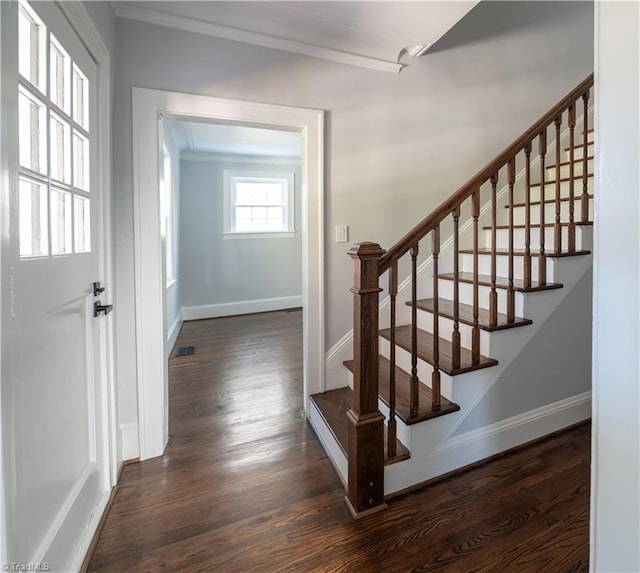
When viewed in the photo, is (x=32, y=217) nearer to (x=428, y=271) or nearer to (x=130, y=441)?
(x=130, y=441)

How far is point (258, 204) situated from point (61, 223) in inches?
170

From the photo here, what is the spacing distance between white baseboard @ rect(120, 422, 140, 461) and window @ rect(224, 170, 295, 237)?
3.64m

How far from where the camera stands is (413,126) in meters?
2.41

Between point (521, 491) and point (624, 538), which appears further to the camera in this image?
point (521, 491)

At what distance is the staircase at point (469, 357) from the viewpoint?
1.48m

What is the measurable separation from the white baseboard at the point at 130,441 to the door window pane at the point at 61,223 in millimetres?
1108

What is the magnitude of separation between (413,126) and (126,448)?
276 cm

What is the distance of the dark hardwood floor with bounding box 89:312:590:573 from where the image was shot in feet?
4.14

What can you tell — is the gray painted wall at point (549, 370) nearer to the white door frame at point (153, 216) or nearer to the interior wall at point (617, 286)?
the interior wall at point (617, 286)

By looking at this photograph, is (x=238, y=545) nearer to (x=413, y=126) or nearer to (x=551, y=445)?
(x=551, y=445)

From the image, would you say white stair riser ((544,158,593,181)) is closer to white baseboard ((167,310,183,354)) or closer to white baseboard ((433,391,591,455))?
white baseboard ((433,391,591,455))

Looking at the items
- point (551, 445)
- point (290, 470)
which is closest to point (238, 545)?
point (290, 470)

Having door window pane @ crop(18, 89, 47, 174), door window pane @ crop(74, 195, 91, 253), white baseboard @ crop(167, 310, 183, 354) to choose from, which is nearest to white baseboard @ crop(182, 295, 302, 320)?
white baseboard @ crop(167, 310, 183, 354)

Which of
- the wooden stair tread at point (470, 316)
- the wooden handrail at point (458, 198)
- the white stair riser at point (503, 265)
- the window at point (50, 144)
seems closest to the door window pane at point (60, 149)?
the window at point (50, 144)
